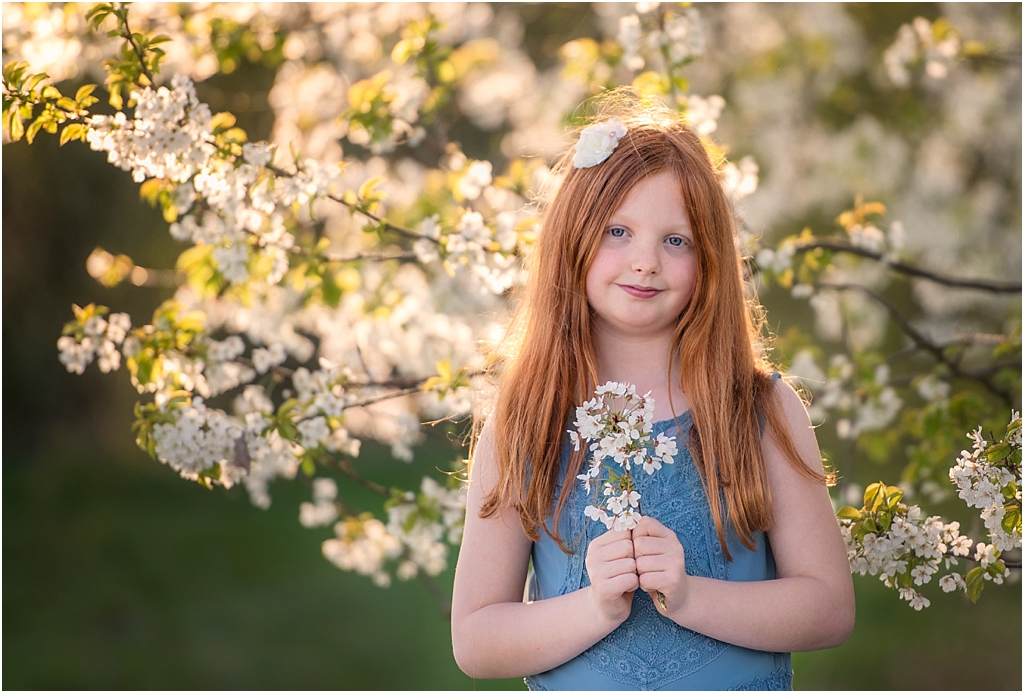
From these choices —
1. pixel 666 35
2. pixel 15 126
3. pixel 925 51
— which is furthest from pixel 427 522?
pixel 925 51

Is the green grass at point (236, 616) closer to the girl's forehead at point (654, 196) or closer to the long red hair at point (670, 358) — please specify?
the long red hair at point (670, 358)

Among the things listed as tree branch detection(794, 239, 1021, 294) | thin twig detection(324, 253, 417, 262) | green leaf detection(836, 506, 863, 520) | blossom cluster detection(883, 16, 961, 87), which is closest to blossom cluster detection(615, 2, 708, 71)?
tree branch detection(794, 239, 1021, 294)

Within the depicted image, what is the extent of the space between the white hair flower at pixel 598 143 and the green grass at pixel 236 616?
2.55 m

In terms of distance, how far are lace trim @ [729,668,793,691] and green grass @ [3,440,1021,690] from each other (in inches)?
87.0

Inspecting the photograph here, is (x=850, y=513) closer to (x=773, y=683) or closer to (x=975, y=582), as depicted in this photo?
(x=975, y=582)

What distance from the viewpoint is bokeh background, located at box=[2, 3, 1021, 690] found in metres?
4.77

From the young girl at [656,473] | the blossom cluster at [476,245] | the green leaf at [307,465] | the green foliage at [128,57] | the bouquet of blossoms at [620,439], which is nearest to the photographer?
the bouquet of blossoms at [620,439]

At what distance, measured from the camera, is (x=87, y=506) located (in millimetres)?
7270

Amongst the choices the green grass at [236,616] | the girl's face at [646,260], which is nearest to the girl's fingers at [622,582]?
the girl's face at [646,260]

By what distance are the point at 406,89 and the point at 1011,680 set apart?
3647 mm

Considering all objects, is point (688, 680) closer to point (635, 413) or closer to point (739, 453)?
point (739, 453)

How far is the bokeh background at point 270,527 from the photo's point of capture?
4.77 m

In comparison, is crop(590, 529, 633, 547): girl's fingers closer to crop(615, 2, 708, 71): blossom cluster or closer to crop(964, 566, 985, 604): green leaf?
crop(964, 566, 985, 604): green leaf

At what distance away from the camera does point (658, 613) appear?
159cm
